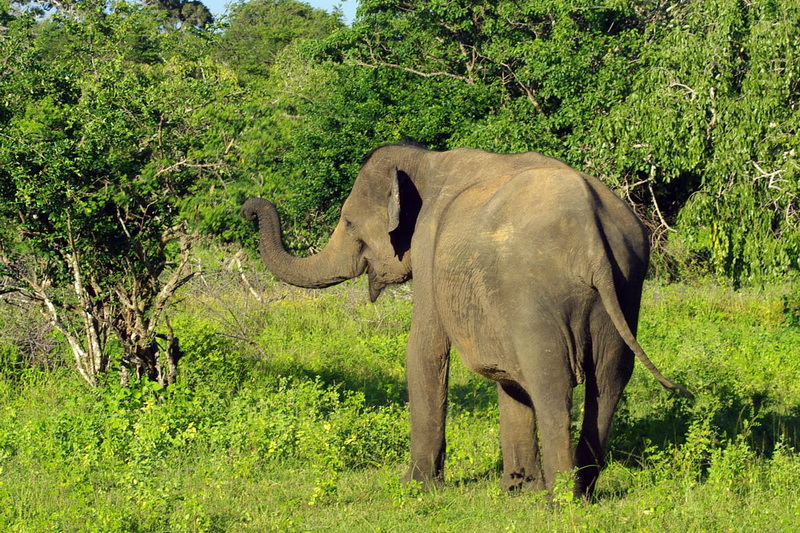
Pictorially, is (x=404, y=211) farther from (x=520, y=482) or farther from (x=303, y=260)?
(x=520, y=482)

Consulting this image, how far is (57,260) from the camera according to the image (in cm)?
752

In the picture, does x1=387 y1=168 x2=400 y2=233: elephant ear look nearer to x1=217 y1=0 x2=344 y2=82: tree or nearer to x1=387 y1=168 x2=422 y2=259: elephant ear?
x1=387 y1=168 x2=422 y2=259: elephant ear

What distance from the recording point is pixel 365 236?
21.6 feet

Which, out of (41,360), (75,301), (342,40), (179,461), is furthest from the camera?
(342,40)

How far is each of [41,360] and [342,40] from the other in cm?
1126

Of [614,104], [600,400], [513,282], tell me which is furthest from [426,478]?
[614,104]

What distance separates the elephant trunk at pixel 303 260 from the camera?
671cm

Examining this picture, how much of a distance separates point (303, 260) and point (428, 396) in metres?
1.46

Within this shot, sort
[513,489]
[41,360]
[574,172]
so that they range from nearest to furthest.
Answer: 1. [574,172]
2. [513,489]
3. [41,360]

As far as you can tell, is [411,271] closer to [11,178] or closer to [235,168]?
[235,168]

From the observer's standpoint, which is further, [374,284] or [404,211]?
[374,284]

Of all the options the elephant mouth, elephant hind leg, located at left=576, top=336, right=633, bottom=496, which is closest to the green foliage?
the elephant mouth

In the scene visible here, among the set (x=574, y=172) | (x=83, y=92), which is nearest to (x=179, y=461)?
(x=574, y=172)

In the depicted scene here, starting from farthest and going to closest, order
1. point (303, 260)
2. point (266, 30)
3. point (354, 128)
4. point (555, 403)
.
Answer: point (266, 30) → point (354, 128) → point (303, 260) → point (555, 403)
